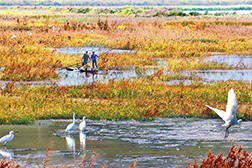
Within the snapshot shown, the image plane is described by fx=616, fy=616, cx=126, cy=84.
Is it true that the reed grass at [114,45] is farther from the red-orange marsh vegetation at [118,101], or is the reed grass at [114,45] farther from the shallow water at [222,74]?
the red-orange marsh vegetation at [118,101]

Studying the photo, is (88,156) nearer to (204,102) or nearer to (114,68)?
(204,102)

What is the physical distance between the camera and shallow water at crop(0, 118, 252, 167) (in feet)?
39.4

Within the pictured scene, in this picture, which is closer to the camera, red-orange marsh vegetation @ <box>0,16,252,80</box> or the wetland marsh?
the wetland marsh

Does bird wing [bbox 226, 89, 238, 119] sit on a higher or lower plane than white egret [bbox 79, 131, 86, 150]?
higher

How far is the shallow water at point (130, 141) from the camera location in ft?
39.4

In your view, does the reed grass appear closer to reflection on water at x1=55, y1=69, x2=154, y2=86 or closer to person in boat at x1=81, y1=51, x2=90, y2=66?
reflection on water at x1=55, y1=69, x2=154, y2=86

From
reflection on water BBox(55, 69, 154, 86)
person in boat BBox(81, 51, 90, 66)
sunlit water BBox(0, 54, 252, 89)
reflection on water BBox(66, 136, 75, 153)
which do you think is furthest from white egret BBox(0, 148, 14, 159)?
person in boat BBox(81, 51, 90, 66)

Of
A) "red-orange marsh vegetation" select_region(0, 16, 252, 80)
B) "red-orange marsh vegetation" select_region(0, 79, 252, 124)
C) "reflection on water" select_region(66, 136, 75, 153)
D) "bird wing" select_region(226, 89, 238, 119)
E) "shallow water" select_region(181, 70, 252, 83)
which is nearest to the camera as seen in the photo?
"bird wing" select_region(226, 89, 238, 119)

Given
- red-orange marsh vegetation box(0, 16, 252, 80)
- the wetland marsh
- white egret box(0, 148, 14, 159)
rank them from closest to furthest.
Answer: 1. white egret box(0, 148, 14, 159)
2. the wetland marsh
3. red-orange marsh vegetation box(0, 16, 252, 80)

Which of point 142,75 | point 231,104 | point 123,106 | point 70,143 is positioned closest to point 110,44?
point 142,75

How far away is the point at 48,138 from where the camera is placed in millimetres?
14078

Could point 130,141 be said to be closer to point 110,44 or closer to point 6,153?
point 6,153

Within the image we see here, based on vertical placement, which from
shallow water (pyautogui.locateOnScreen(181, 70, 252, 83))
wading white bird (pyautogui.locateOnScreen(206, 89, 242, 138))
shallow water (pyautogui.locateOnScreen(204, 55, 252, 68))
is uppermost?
wading white bird (pyautogui.locateOnScreen(206, 89, 242, 138))

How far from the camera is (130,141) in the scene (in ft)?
45.1
